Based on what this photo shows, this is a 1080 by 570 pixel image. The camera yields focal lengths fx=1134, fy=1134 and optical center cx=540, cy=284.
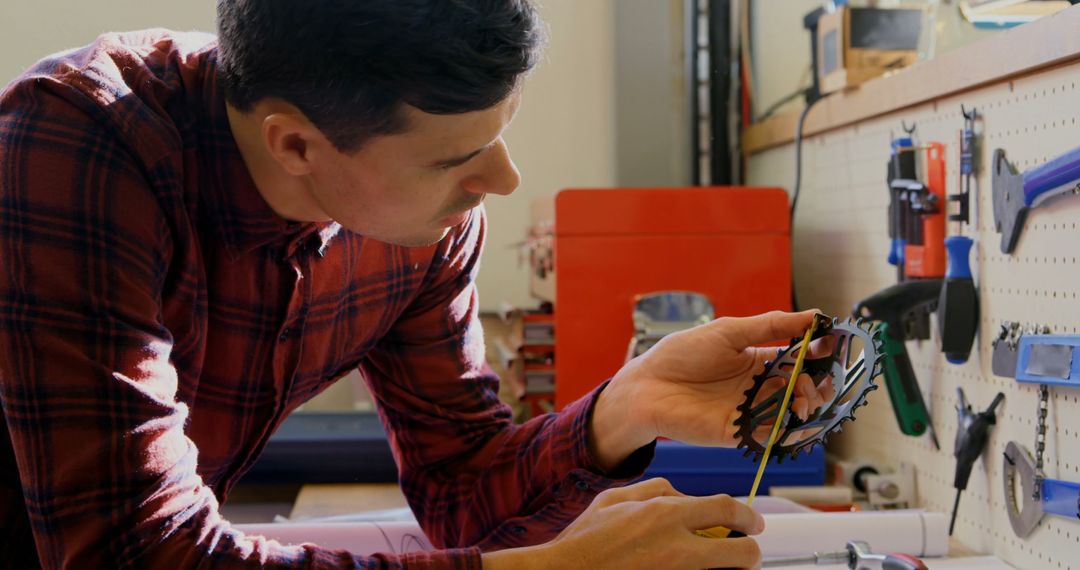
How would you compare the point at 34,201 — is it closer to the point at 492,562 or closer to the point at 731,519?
the point at 492,562

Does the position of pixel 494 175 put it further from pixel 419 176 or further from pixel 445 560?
pixel 445 560

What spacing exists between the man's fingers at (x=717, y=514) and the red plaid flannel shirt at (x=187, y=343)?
0.18 m

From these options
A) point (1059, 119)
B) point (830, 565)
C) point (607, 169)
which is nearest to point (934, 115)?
point (1059, 119)

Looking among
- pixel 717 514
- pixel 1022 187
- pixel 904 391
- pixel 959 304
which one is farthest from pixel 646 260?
pixel 717 514

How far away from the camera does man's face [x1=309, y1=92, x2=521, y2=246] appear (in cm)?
95

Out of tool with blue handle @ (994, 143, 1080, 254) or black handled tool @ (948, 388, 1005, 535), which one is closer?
tool with blue handle @ (994, 143, 1080, 254)

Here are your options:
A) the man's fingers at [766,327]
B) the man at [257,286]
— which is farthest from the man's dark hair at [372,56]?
the man's fingers at [766,327]

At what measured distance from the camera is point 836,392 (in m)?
0.94

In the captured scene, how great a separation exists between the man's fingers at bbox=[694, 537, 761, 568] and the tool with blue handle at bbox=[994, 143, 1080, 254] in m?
0.54

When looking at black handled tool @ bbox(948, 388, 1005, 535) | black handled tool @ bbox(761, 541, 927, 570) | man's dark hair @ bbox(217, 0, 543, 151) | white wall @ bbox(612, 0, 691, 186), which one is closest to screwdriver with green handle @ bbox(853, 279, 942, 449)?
black handled tool @ bbox(948, 388, 1005, 535)

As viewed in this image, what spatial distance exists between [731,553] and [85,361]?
513 millimetres

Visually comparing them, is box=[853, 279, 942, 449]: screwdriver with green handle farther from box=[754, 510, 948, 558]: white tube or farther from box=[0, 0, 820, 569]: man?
box=[0, 0, 820, 569]: man

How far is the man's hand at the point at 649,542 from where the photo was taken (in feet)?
2.90

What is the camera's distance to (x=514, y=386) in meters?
2.21
